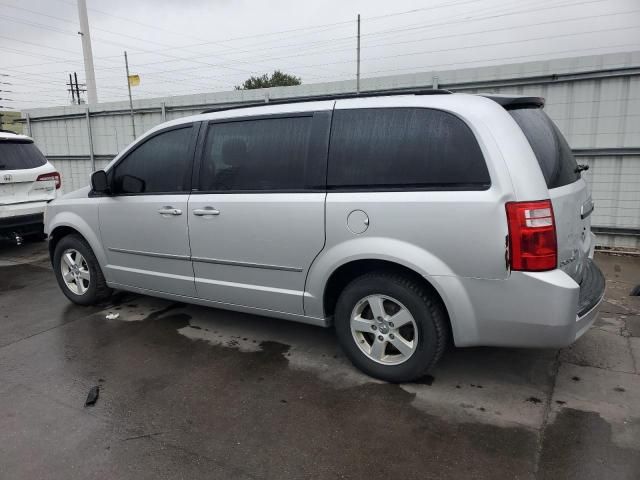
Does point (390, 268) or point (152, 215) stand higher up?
point (152, 215)

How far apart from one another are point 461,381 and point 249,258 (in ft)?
5.64

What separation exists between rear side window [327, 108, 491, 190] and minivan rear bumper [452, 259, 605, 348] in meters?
0.59

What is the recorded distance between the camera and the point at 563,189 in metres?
2.91

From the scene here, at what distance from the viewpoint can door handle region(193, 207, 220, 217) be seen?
3695 mm

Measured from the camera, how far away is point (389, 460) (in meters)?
2.48

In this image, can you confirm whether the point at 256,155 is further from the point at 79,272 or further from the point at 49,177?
the point at 49,177

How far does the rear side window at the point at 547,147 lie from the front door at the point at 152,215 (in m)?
2.52

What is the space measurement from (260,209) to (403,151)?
43.6 inches

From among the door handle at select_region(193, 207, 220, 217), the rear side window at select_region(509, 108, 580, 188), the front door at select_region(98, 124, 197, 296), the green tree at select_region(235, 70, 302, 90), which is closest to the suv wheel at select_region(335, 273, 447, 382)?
the rear side window at select_region(509, 108, 580, 188)

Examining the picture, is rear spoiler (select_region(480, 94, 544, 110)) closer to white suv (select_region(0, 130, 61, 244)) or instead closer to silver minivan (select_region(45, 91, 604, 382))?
silver minivan (select_region(45, 91, 604, 382))

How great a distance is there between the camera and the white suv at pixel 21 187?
274 inches

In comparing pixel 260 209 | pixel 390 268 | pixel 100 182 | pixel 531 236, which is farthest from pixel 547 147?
pixel 100 182

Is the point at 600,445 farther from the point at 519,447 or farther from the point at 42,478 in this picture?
the point at 42,478

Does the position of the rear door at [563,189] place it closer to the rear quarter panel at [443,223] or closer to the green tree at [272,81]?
the rear quarter panel at [443,223]
